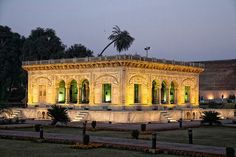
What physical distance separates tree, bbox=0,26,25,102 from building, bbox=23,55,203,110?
2000 cm

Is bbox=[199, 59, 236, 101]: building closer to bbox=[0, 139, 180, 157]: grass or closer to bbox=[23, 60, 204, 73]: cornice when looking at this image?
bbox=[23, 60, 204, 73]: cornice

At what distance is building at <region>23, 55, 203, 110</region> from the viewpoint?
42812mm

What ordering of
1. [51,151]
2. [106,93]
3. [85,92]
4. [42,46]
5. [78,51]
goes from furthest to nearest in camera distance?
[78,51] → [42,46] → [85,92] → [106,93] → [51,151]

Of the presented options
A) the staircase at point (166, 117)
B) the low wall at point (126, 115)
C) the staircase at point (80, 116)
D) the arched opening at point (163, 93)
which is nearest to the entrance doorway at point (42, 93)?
the low wall at point (126, 115)

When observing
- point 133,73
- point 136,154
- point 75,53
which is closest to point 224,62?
point 75,53

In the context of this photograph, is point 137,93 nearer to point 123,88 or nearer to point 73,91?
point 123,88

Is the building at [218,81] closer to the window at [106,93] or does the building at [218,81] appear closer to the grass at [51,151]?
the window at [106,93]

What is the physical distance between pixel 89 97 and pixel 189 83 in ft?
43.4

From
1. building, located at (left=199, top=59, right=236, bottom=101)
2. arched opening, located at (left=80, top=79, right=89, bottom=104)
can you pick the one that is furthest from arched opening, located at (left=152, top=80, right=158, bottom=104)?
building, located at (left=199, top=59, right=236, bottom=101)

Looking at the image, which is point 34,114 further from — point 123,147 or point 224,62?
point 224,62

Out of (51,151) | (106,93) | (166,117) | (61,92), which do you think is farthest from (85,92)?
(51,151)

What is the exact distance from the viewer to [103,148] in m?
21.5

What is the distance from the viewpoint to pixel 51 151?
20219mm

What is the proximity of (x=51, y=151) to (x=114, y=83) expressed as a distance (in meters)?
23.1
